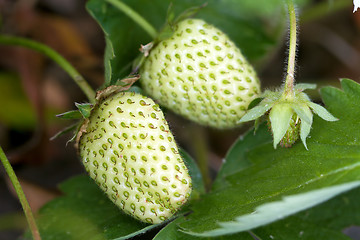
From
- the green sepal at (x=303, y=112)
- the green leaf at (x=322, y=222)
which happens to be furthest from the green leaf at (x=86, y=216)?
the green sepal at (x=303, y=112)

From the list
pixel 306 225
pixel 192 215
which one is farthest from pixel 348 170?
pixel 192 215

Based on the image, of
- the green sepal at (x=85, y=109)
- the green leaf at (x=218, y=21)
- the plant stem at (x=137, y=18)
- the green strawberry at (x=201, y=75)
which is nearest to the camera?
the green sepal at (x=85, y=109)

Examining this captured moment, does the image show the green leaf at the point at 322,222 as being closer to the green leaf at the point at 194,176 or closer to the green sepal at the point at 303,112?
the green leaf at the point at 194,176

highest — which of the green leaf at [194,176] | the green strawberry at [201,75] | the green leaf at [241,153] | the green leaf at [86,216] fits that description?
the green strawberry at [201,75]

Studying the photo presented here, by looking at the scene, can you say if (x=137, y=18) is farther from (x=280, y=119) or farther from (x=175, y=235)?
(x=175, y=235)

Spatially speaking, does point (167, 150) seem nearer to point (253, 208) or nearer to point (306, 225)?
point (253, 208)

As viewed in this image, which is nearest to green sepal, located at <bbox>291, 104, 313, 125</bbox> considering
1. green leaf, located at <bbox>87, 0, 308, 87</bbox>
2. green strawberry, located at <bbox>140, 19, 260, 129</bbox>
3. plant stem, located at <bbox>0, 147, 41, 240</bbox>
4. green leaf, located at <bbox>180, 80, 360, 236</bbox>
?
green leaf, located at <bbox>180, 80, 360, 236</bbox>

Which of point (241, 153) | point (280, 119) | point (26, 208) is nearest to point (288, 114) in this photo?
point (280, 119)
